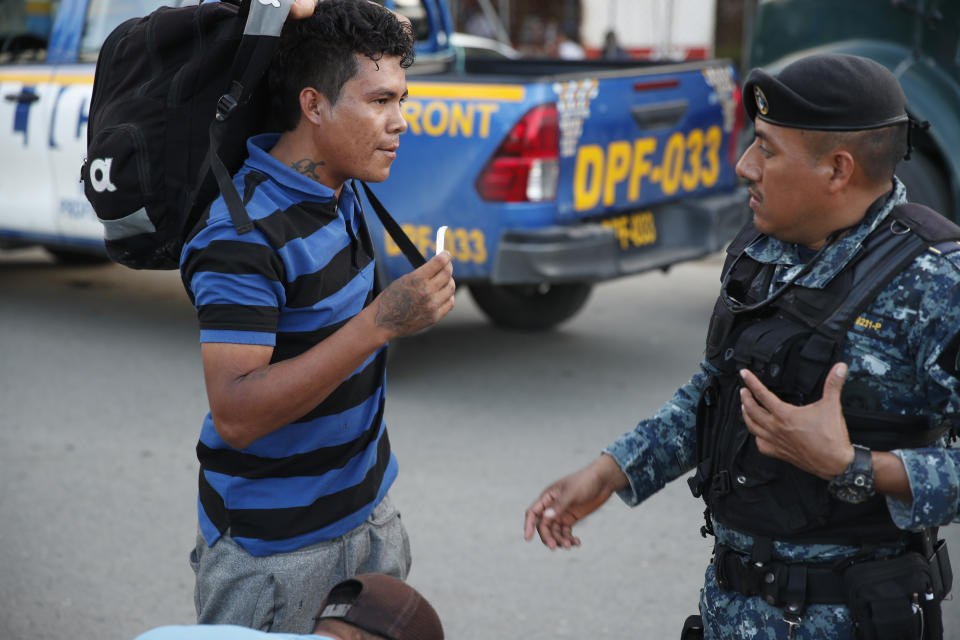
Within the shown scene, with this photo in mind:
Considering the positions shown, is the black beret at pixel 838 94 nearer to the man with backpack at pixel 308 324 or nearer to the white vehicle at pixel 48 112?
the man with backpack at pixel 308 324

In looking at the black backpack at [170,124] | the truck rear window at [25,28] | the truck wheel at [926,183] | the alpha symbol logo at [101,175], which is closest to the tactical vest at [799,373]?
the black backpack at [170,124]

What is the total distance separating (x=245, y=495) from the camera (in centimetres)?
199

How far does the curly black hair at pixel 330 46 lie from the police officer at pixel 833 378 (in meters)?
0.69

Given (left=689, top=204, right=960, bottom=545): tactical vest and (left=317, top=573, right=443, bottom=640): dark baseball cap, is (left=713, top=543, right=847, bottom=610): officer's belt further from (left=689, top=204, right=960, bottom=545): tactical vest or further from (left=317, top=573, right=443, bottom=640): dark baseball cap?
(left=317, top=573, right=443, bottom=640): dark baseball cap

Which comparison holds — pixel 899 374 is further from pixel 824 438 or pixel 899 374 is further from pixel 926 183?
pixel 926 183

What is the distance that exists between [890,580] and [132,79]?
1.62 meters

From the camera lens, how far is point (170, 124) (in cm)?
194

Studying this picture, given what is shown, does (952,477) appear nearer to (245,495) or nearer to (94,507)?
(245,495)

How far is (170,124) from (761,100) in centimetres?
106

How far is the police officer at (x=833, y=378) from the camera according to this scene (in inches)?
64.7

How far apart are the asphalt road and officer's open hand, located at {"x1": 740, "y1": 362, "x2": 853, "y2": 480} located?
1.91m

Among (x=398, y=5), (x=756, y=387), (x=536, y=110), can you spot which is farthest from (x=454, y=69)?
(x=756, y=387)

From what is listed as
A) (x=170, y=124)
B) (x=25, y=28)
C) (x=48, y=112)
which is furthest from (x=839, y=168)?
(x=25, y=28)

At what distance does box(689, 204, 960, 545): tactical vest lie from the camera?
5.57ft
